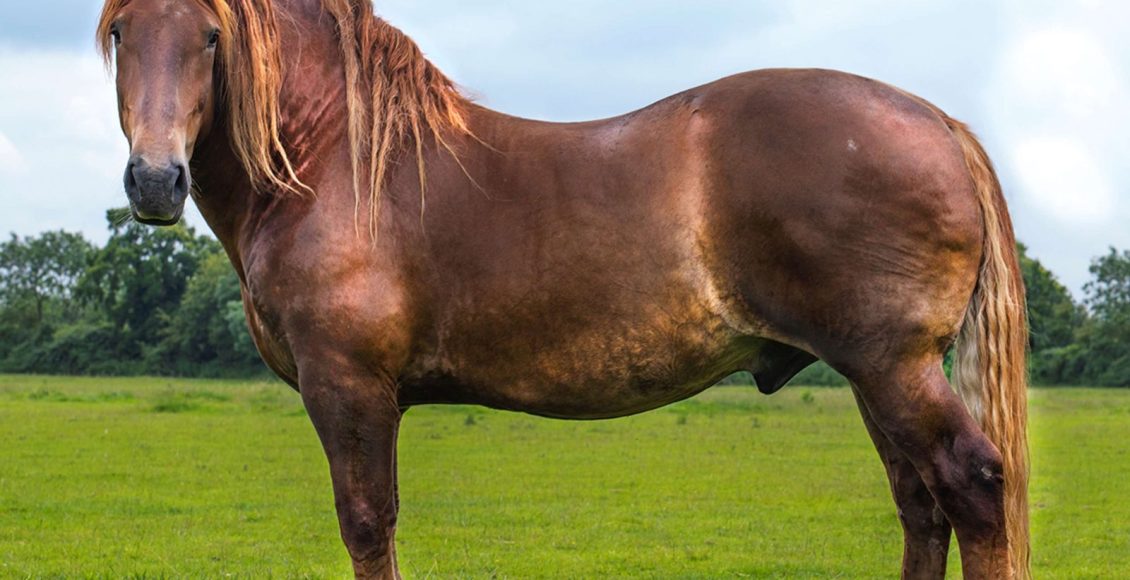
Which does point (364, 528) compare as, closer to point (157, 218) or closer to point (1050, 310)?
point (157, 218)

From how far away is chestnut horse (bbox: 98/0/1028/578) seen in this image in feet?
12.8

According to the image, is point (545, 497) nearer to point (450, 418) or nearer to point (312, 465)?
point (312, 465)

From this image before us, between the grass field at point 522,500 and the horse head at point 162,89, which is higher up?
the horse head at point 162,89

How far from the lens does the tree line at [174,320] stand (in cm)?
5609

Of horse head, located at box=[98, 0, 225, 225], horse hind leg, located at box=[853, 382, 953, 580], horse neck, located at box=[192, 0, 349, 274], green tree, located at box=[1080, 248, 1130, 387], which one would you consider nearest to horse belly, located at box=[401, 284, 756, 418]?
horse hind leg, located at box=[853, 382, 953, 580]

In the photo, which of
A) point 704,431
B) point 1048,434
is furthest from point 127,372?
point 1048,434

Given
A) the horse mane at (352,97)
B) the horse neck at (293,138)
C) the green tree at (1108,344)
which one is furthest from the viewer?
the green tree at (1108,344)

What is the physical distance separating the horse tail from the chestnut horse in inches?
0.4

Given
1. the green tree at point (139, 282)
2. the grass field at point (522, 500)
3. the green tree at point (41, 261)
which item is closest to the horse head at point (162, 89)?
the grass field at point (522, 500)

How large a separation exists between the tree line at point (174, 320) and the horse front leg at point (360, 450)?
52763 mm

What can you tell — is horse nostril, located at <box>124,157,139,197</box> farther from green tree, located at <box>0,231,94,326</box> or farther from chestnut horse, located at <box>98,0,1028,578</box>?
green tree, located at <box>0,231,94,326</box>

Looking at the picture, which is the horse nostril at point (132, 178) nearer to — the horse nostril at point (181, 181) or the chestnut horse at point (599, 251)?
the chestnut horse at point (599, 251)

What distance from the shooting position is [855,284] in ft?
12.7

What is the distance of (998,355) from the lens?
13.6 feet
